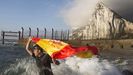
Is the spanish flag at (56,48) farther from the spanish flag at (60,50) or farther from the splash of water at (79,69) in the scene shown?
the splash of water at (79,69)

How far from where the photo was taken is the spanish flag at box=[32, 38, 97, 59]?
14320mm

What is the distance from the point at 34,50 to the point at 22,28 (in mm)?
77925

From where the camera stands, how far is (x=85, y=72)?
22.3 meters

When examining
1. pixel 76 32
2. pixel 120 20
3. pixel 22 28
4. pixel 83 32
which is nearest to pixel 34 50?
pixel 22 28

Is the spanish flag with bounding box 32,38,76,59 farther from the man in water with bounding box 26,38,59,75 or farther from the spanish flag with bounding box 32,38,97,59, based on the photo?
the man in water with bounding box 26,38,59,75

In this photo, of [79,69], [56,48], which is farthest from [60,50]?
[79,69]

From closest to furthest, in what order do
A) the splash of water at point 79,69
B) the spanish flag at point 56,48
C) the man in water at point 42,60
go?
the man in water at point 42,60 → the spanish flag at point 56,48 → the splash of water at point 79,69

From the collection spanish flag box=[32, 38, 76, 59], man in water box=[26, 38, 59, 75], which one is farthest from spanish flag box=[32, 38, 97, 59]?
man in water box=[26, 38, 59, 75]

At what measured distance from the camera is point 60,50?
47.1ft

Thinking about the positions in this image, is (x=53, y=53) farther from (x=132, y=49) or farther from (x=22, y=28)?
(x=22, y=28)

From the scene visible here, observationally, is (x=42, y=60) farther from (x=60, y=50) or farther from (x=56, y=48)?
(x=56, y=48)

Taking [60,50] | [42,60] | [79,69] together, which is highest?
[60,50]

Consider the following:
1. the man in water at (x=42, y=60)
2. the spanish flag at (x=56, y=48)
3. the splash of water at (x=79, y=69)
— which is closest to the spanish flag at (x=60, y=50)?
the spanish flag at (x=56, y=48)

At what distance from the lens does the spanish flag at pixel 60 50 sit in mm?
14320
